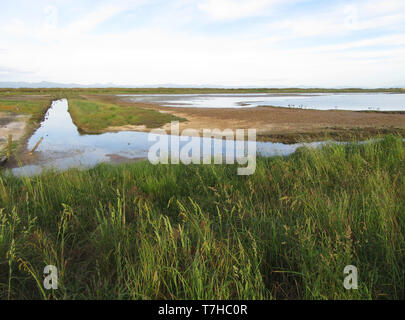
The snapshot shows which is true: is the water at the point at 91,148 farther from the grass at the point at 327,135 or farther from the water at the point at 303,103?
the water at the point at 303,103

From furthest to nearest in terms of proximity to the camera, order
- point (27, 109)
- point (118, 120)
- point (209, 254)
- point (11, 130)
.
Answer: point (27, 109), point (118, 120), point (11, 130), point (209, 254)

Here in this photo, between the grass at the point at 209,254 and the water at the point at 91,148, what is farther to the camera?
the water at the point at 91,148

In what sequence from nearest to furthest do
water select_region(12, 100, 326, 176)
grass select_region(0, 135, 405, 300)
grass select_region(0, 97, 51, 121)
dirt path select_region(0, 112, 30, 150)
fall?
grass select_region(0, 135, 405, 300), water select_region(12, 100, 326, 176), dirt path select_region(0, 112, 30, 150), grass select_region(0, 97, 51, 121)

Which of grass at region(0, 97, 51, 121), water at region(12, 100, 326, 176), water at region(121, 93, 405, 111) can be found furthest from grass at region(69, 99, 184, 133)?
water at region(121, 93, 405, 111)

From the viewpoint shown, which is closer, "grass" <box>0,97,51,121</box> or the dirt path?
the dirt path

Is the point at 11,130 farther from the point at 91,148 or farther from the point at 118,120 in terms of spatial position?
the point at 91,148

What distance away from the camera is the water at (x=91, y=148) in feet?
41.1

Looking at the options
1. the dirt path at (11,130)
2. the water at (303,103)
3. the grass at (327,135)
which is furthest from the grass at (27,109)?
the grass at (327,135)

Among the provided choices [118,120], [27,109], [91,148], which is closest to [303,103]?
[118,120]

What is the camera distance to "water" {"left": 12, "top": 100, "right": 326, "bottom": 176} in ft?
41.1

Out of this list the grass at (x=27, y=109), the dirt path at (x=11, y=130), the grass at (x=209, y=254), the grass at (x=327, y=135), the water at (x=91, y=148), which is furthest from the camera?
the grass at (x=27, y=109)

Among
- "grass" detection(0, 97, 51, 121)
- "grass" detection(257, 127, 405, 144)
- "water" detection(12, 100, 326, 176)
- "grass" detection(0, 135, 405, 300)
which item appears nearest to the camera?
"grass" detection(0, 135, 405, 300)

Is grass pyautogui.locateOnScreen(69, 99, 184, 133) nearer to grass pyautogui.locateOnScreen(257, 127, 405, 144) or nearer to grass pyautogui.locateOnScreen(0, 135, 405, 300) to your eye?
grass pyautogui.locateOnScreen(257, 127, 405, 144)

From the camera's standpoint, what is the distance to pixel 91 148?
15953 mm
